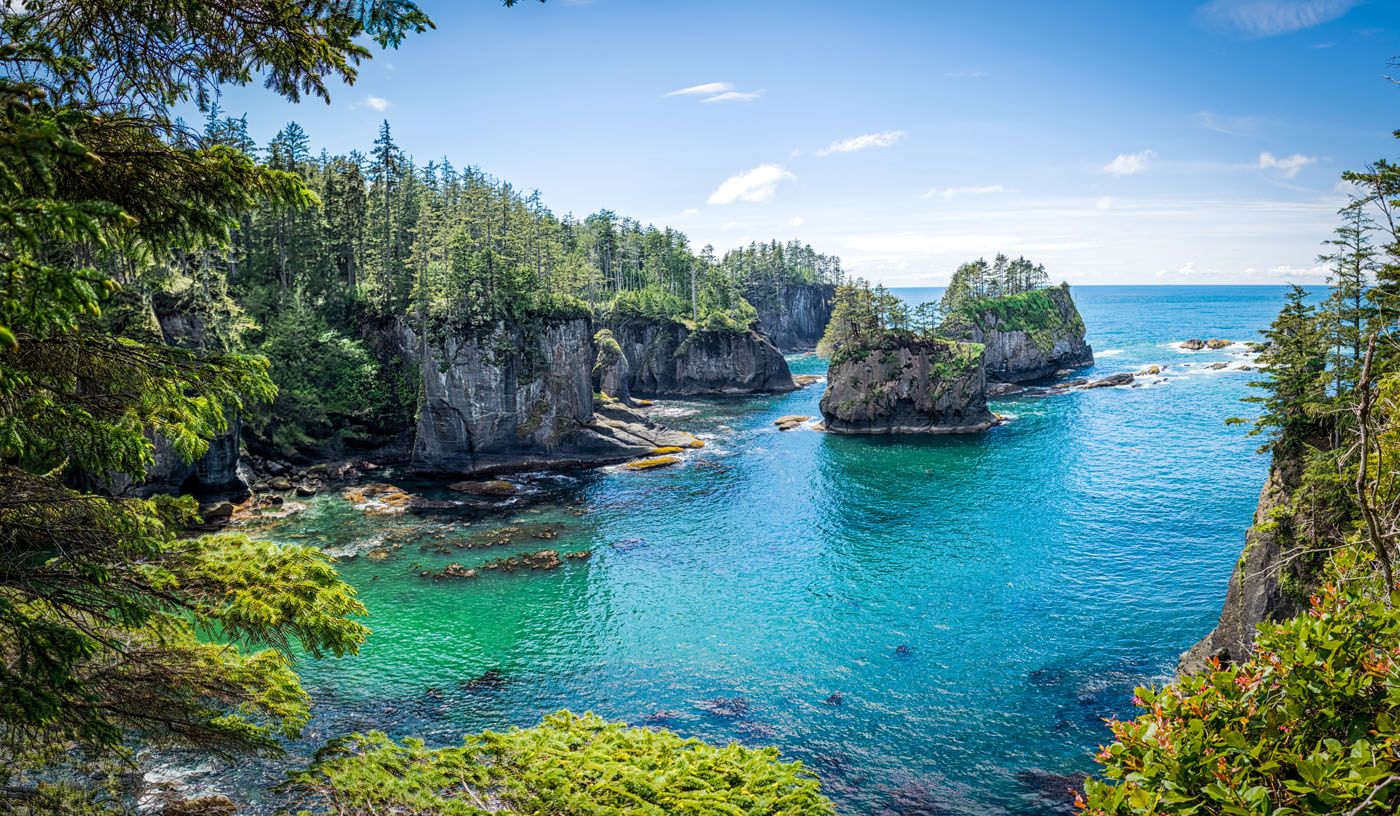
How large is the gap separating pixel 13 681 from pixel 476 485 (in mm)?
47707

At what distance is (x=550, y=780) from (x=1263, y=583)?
73.1 ft

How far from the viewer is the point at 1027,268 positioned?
4550 inches

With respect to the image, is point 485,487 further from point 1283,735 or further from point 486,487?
point 1283,735

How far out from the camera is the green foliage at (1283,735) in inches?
197

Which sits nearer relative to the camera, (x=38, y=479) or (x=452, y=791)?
(x=38, y=479)

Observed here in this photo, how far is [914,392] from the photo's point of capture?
7206cm

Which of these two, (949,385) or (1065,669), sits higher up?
(949,385)

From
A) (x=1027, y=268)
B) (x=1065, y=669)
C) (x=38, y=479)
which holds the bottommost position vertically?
(x=1065, y=669)

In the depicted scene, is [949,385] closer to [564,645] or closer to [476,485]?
[476,485]

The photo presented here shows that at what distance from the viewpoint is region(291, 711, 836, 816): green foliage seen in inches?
429

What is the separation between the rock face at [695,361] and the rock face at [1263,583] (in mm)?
78765

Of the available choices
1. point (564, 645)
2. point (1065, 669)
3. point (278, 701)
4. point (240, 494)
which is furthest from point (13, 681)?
point (240, 494)

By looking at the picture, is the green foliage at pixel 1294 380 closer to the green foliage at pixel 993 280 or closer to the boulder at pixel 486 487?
the boulder at pixel 486 487

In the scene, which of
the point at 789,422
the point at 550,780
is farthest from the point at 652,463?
the point at 550,780
